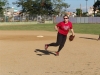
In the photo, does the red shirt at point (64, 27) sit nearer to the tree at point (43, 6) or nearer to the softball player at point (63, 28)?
the softball player at point (63, 28)

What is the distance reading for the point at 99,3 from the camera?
299 feet

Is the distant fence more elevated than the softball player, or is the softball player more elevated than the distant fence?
the softball player

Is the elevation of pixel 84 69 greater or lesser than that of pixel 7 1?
lesser

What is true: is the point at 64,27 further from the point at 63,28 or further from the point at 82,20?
the point at 82,20

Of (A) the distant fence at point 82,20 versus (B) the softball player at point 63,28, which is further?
(A) the distant fence at point 82,20

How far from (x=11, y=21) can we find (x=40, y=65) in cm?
4654

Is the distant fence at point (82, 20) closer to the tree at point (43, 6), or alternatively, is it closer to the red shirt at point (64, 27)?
the tree at point (43, 6)

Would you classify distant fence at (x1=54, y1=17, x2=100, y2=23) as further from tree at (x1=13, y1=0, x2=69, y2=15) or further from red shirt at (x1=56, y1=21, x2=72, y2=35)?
red shirt at (x1=56, y1=21, x2=72, y2=35)

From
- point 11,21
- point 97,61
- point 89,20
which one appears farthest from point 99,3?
point 97,61

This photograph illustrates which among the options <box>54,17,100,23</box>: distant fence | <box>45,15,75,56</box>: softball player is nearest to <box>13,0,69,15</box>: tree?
<box>54,17,100,23</box>: distant fence

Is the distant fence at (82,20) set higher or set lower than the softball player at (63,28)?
lower

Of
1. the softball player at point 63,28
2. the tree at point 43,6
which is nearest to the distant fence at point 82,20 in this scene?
the tree at point 43,6

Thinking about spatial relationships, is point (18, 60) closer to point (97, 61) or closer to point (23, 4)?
point (97, 61)

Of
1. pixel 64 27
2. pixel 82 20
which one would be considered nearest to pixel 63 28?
pixel 64 27
